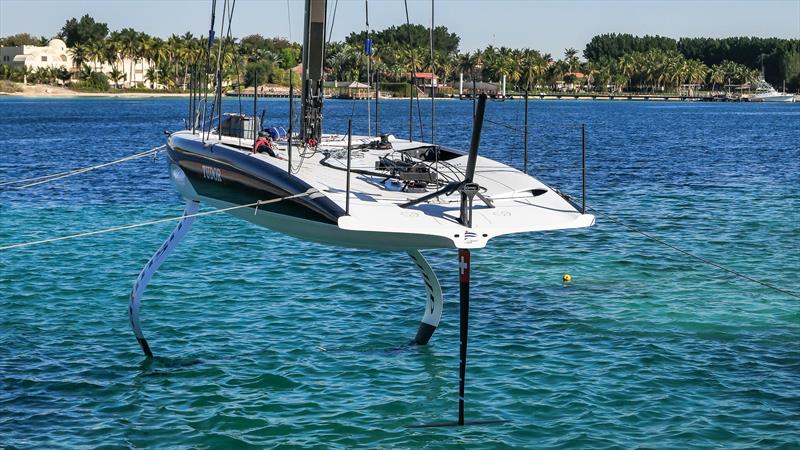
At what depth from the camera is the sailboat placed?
15.0m

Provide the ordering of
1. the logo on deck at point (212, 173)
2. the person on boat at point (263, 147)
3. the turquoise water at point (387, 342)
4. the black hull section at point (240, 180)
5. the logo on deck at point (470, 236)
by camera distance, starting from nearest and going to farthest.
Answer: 1. the logo on deck at point (470, 236)
2. the black hull section at point (240, 180)
3. the turquoise water at point (387, 342)
4. the person on boat at point (263, 147)
5. the logo on deck at point (212, 173)

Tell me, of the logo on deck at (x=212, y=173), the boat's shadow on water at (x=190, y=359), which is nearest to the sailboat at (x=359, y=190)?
the logo on deck at (x=212, y=173)

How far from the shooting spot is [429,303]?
20625 mm

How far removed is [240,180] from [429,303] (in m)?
4.87

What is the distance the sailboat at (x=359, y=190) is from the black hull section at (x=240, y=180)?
0.02m

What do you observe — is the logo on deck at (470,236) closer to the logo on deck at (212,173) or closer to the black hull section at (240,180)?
the black hull section at (240,180)

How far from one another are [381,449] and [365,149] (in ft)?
23.2

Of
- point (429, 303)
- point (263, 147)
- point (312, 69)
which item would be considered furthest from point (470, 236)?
point (312, 69)

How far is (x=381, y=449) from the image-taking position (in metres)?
15.9

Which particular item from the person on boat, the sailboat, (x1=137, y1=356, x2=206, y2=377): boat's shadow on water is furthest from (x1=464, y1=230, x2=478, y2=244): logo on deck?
(x1=137, y1=356, x2=206, y2=377): boat's shadow on water

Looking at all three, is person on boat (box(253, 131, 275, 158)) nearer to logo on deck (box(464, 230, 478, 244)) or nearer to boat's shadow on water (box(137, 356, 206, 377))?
boat's shadow on water (box(137, 356, 206, 377))

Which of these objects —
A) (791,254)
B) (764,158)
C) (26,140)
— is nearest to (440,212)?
(791,254)

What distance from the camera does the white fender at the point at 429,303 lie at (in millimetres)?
20016

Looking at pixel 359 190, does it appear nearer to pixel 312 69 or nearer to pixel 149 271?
pixel 312 69
